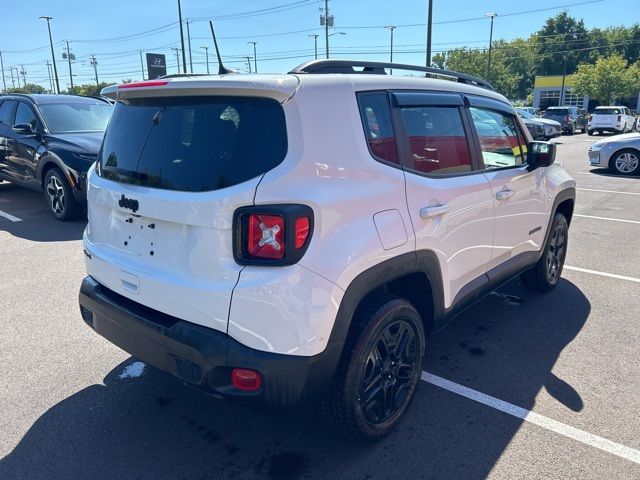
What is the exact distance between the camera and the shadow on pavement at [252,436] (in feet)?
8.18

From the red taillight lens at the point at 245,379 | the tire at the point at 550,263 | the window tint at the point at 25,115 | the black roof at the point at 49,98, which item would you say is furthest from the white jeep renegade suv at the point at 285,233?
the black roof at the point at 49,98

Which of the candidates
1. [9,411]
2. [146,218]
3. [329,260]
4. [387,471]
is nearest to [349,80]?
[329,260]

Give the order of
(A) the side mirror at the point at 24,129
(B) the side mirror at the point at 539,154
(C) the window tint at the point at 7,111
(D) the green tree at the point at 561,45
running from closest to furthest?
(B) the side mirror at the point at 539,154, (A) the side mirror at the point at 24,129, (C) the window tint at the point at 7,111, (D) the green tree at the point at 561,45

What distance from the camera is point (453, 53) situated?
232 feet

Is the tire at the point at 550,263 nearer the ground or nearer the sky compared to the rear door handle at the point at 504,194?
nearer the ground

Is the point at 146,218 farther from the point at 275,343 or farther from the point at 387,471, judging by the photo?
the point at 387,471

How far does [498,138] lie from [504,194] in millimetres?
471

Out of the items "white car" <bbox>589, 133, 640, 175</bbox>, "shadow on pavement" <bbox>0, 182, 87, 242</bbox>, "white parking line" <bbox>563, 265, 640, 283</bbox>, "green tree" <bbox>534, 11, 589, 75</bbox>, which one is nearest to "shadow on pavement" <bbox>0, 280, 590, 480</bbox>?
"white parking line" <bbox>563, 265, 640, 283</bbox>

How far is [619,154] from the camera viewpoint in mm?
13164

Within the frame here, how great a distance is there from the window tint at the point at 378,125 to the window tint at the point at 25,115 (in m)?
7.06

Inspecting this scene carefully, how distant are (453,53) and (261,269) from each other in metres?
75.8

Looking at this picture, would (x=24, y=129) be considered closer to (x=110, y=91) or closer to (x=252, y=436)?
(x=110, y=91)

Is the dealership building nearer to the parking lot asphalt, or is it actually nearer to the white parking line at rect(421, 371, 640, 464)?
the parking lot asphalt

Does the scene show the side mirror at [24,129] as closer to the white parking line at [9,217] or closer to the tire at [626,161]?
the white parking line at [9,217]
